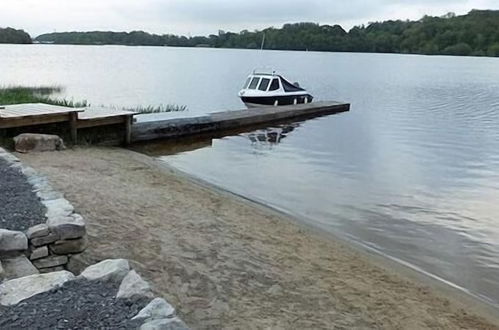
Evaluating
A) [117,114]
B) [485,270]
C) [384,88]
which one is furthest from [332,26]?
[485,270]

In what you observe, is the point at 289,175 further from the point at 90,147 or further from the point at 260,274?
the point at 260,274

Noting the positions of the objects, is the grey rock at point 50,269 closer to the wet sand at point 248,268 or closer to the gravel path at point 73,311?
the wet sand at point 248,268

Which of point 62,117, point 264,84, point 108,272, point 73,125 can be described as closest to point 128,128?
point 73,125

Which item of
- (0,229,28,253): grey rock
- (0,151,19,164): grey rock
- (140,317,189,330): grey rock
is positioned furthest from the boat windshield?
(140,317,189,330): grey rock

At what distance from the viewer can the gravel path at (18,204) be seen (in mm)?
4145

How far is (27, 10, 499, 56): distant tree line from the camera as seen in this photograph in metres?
79.7

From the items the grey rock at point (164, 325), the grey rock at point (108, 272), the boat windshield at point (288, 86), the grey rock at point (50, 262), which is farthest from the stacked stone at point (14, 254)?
the boat windshield at point (288, 86)

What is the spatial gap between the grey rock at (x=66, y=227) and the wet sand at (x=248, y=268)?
41 cm

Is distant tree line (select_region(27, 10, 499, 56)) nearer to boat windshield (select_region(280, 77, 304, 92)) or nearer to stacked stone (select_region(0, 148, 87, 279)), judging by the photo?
boat windshield (select_region(280, 77, 304, 92))

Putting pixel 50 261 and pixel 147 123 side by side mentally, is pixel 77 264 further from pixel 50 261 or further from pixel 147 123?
pixel 147 123

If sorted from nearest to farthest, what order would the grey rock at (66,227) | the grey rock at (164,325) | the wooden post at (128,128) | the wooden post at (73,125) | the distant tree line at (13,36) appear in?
1. the grey rock at (164,325)
2. the grey rock at (66,227)
3. the wooden post at (73,125)
4. the wooden post at (128,128)
5. the distant tree line at (13,36)

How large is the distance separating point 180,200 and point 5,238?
4163 mm

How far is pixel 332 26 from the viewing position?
285 feet

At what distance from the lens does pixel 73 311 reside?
293cm
